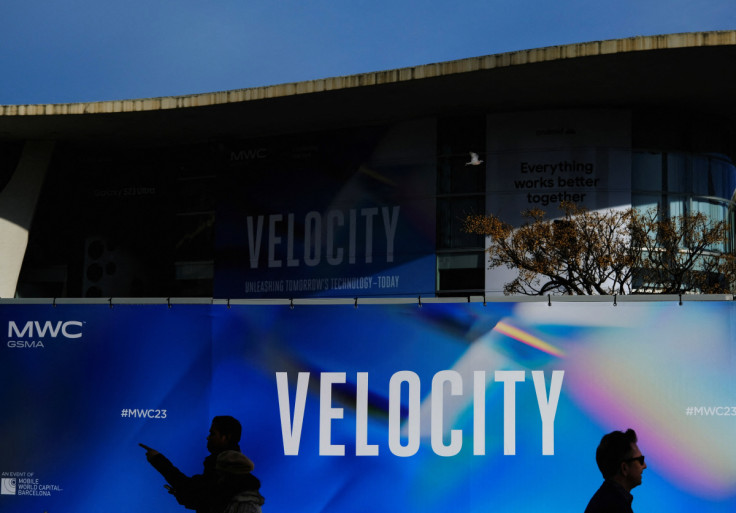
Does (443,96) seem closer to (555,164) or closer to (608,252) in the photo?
(555,164)

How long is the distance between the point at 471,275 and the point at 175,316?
2096cm

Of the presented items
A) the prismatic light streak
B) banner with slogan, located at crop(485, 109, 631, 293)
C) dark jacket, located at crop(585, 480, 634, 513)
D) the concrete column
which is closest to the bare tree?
banner with slogan, located at crop(485, 109, 631, 293)

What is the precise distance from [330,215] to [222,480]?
26531mm

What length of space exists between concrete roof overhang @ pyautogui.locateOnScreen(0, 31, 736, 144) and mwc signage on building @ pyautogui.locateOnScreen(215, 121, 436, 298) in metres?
0.79

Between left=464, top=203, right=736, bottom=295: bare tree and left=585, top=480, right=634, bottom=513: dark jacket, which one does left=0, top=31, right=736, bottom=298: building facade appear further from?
left=585, top=480, right=634, bottom=513: dark jacket

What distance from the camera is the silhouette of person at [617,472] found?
4.45 m

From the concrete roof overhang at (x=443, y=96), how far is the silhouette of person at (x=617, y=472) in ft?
73.3

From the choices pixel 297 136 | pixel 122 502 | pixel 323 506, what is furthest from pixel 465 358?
pixel 297 136

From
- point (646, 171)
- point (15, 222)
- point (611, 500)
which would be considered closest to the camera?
point (611, 500)

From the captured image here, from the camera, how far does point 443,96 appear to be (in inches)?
1149

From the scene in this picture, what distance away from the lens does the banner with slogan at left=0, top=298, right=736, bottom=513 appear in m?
8.54

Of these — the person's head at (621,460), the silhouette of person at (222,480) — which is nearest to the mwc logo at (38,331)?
the silhouette of person at (222,480)

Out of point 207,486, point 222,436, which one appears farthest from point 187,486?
point 222,436

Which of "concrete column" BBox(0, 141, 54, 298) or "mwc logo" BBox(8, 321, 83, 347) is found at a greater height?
"concrete column" BBox(0, 141, 54, 298)
